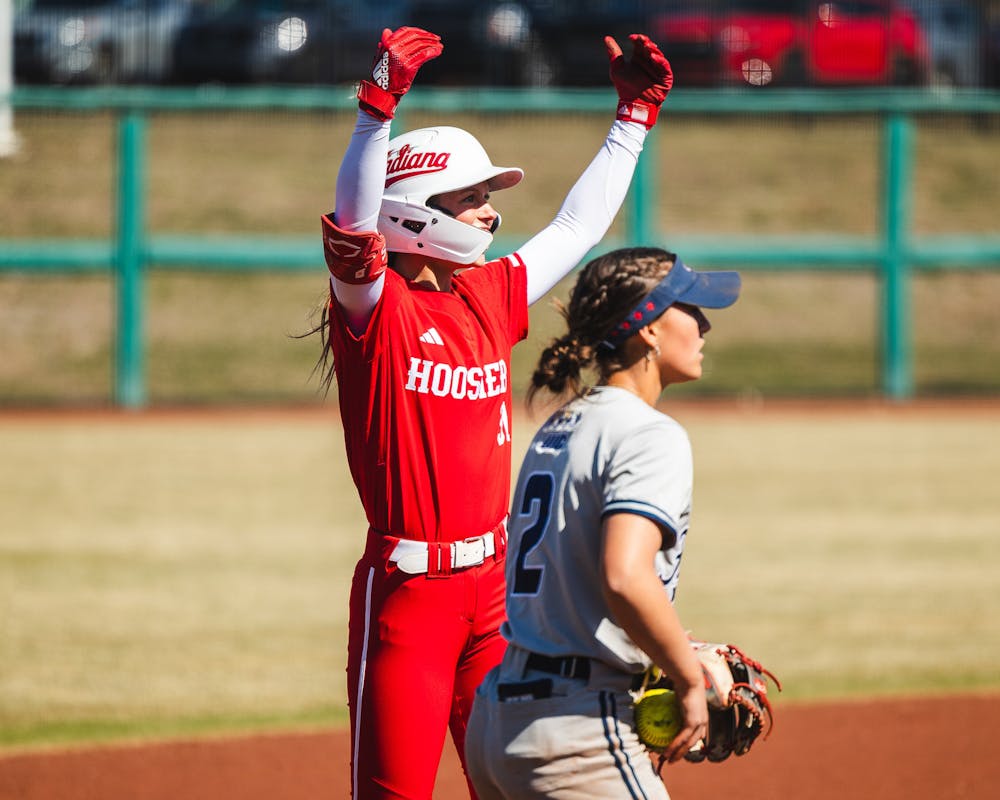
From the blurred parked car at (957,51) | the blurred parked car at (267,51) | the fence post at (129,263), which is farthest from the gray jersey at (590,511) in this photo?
the blurred parked car at (957,51)

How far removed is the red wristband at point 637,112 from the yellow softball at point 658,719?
6.69ft

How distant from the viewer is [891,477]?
1282 cm

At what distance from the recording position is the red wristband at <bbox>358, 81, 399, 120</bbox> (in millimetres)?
3547

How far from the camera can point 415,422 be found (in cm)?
382

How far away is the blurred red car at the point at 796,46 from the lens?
76.9 feet

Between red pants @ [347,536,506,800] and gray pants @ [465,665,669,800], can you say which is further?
red pants @ [347,536,506,800]

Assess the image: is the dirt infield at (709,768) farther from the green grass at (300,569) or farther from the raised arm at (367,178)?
the raised arm at (367,178)

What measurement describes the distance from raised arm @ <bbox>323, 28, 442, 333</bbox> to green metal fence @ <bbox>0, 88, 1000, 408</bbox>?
14.1 metres

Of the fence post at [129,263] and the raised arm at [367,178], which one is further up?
the raised arm at [367,178]

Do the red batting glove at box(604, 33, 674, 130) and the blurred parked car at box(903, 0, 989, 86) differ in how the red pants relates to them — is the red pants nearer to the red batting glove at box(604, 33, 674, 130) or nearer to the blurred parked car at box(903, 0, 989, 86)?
the red batting glove at box(604, 33, 674, 130)

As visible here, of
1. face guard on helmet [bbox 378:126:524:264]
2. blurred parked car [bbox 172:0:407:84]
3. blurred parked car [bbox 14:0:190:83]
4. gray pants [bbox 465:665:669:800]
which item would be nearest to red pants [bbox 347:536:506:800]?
gray pants [bbox 465:665:669:800]

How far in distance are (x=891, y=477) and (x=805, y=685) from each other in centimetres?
583

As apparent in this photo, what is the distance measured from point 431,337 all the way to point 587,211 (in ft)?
2.77

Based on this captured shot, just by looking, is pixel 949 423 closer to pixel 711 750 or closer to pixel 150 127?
pixel 711 750
